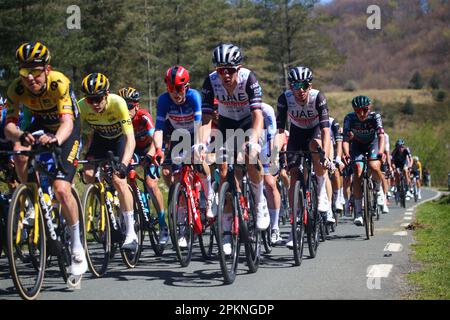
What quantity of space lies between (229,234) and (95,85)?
2.17 metres

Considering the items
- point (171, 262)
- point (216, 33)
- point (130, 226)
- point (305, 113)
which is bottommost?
point (171, 262)

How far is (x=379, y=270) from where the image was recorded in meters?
7.71

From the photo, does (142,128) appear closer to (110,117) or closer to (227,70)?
(110,117)

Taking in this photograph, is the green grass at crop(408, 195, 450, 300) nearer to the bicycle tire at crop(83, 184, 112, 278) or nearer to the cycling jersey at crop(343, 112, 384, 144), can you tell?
the cycling jersey at crop(343, 112, 384, 144)

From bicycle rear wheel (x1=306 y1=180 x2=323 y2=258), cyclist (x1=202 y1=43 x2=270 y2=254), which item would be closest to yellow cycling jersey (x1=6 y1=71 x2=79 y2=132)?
cyclist (x1=202 y1=43 x2=270 y2=254)

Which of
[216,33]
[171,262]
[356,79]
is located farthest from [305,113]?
[356,79]

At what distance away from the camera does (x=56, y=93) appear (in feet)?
21.8

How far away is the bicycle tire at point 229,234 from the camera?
6.70 m

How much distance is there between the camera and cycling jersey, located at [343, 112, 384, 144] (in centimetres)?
1269

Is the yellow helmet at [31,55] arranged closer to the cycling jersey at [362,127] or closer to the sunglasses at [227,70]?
the sunglasses at [227,70]

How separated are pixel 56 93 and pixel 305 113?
463cm

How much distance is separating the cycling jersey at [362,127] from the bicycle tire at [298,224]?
14.3ft

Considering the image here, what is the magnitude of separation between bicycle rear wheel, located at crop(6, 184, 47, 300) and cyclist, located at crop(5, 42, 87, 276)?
1.42 ft
